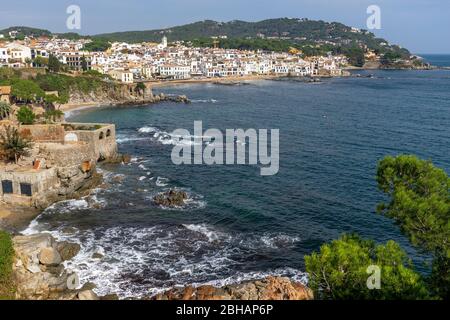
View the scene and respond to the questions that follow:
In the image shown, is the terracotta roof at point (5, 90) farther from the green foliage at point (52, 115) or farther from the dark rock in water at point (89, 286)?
the dark rock in water at point (89, 286)

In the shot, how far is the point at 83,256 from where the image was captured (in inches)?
1141

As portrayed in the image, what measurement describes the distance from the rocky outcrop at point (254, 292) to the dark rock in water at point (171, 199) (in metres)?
17.0

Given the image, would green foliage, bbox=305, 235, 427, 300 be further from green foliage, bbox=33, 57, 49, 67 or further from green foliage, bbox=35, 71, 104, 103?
green foliage, bbox=33, 57, 49, 67

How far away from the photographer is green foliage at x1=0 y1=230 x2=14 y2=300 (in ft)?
78.6

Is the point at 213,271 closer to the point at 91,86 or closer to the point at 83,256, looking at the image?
the point at 83,256

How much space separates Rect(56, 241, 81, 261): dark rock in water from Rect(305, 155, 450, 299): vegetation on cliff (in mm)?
17709

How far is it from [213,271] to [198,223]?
772 centimetres

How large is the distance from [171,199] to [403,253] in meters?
24.5

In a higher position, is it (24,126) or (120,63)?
(120,63)

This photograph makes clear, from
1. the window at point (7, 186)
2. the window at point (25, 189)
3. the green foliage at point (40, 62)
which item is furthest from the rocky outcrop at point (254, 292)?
the green foliage at point (40, 62)

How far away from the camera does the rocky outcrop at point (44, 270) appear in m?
24.5

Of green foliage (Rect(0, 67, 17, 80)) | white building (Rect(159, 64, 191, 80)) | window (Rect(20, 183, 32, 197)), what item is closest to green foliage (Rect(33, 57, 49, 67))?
green foliage (Rect(0, 67, 17, 80))

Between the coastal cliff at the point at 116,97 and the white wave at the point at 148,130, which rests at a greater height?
the coastal cliff at the point at 116,97
